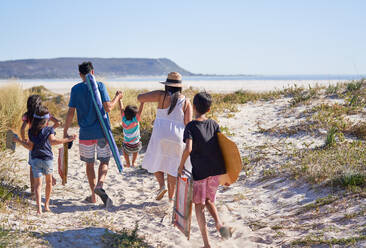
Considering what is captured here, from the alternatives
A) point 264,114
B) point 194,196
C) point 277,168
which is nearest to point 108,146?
point 194,196

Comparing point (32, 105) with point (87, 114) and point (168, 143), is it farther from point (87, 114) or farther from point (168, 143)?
point (168, 143)

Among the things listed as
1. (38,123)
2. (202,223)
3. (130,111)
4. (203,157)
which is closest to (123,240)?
(202,223)

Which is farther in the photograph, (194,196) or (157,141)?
(157,141)

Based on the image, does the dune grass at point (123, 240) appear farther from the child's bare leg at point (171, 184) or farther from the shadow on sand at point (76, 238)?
the child's bare leg at point (171, 184)

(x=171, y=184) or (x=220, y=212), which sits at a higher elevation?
(x=171, y=184)

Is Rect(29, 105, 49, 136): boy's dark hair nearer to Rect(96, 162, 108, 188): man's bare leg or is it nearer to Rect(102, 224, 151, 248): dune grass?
Rect(96, 162, 108, 188): man's bare leg

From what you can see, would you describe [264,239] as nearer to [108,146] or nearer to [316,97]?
[108,146]

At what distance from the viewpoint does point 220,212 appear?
5.33m

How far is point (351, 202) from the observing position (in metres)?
4.66

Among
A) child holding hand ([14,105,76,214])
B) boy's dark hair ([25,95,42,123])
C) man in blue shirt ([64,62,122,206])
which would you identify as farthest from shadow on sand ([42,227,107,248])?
boy's dark hair ([25,95,42,123])

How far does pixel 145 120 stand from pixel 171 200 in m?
4.67

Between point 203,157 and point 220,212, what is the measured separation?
1.62 metres

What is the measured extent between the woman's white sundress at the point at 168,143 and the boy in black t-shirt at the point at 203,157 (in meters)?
0.95

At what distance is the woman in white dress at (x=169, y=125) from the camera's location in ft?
16.2
